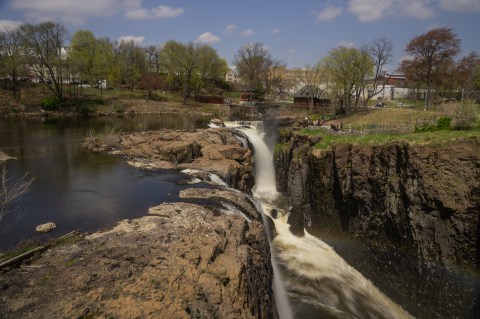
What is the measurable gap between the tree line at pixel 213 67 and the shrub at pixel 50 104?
2.61 m

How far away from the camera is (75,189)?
65.3 ft

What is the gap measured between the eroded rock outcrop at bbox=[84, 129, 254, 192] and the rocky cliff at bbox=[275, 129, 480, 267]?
5149 mm

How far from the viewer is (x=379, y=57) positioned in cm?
4722

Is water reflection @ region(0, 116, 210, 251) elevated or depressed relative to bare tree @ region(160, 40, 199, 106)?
depressed

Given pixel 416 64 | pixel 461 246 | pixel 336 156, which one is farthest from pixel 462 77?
pixel 461 246

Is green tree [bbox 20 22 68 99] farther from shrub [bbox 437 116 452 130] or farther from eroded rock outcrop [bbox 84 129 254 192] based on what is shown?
shrub [bbox 437 116 452 130]

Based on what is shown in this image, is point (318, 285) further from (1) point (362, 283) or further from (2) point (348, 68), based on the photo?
(2) point (348, 68)

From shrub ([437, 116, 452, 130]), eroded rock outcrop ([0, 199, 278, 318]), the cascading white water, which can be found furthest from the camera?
shrub ([437, 116, 452, 130])

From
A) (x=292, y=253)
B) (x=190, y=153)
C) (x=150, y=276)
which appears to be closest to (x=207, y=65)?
(x=190, y=153)

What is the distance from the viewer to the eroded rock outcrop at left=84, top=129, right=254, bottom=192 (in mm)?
25422

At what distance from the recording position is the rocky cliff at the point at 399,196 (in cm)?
1666

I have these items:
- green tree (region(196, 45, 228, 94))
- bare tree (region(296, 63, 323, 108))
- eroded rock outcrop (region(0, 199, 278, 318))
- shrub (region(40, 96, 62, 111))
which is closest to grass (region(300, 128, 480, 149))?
eroded rock outcrop (region(0, 199, 278, 318))

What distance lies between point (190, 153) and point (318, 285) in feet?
48.2

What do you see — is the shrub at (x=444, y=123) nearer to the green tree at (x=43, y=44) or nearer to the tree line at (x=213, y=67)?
the tree line at (x=213, y=67)
